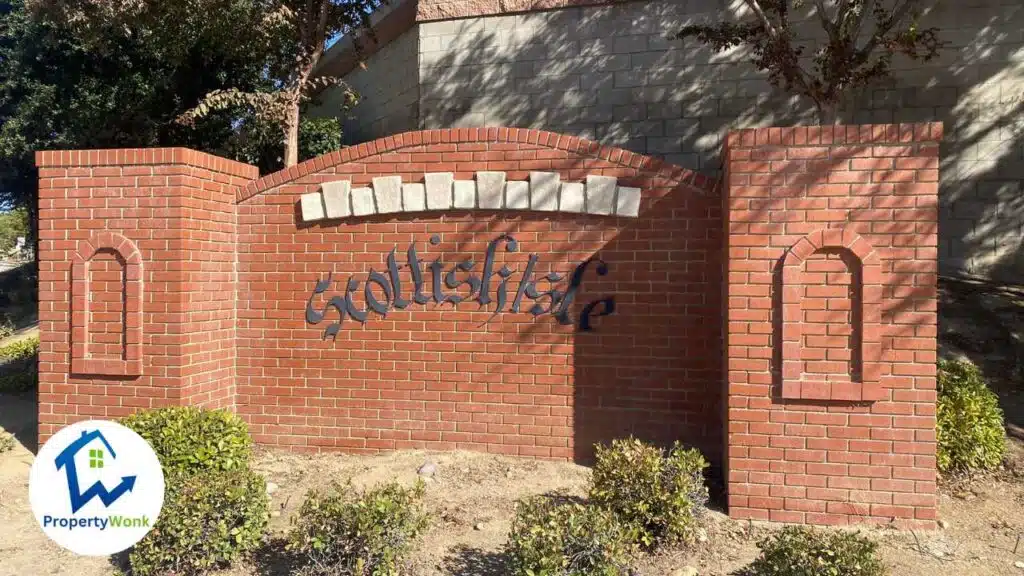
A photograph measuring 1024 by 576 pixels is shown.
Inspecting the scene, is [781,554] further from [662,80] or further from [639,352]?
[662,80]

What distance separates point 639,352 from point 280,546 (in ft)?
10.1

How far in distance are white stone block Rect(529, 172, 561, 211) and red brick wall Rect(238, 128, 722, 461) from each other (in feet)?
0.32

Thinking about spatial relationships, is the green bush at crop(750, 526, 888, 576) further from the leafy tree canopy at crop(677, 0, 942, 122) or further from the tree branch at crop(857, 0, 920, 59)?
the tree branch at crop(857, 0, 920, 59)

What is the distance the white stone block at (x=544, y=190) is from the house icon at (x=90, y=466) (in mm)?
3513

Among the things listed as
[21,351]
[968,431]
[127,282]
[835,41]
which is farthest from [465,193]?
[21,351]

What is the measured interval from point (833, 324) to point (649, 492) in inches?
69.0

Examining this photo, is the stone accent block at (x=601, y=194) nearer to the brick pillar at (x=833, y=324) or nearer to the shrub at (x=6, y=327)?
the brick pillar at (x=833, y=324)

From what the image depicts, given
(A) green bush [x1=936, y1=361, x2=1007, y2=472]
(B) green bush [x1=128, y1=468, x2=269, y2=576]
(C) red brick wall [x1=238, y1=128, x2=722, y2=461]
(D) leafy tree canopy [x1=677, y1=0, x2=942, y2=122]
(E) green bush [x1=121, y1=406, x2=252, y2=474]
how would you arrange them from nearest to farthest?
(B) green bush [x1=128, y1=468, x2=269, y2=576]
(E) green bush [x1=121, y1=406, x2=252, y2=474]
(A) green bush [x1=936, y1=361, x2=1007, y2=472]
(C) red brick wall [x1=238, y1=128, x2=722, y2=461]
(D) leafy tree canopy [x1=677, y1=0, x2=942, y2=122]

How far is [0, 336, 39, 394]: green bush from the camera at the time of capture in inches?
360

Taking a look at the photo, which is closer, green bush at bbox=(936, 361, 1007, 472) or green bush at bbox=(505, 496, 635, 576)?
green bush at bbox=(505, 496, 635, 576)

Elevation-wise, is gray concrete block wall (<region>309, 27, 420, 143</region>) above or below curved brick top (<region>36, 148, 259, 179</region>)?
above

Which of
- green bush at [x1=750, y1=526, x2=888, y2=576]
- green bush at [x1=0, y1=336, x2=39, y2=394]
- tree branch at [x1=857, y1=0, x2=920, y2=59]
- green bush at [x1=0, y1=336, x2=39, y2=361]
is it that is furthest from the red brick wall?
green bush at [x1=0, y1=336, x2=39, y2=361]

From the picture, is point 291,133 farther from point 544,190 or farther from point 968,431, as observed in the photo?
point 968,431

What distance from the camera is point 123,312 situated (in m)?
5.98
